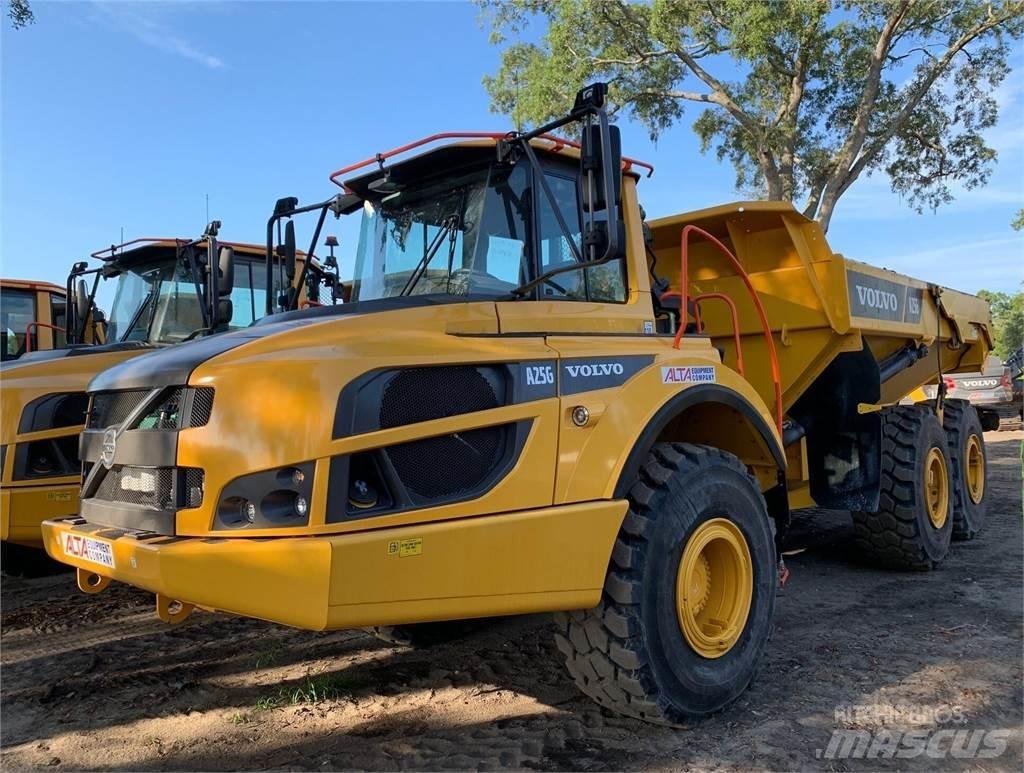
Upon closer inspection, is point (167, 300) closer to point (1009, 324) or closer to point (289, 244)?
point (289, 244)

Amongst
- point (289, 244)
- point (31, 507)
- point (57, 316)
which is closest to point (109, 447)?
point (289, 244)

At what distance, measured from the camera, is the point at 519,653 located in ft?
14.6

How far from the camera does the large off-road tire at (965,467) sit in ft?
23.1

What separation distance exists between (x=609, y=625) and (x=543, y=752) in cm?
59

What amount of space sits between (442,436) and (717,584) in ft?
5.86

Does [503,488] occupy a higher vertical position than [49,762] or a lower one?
higher

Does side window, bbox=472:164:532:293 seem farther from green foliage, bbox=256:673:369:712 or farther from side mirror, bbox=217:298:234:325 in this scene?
side mirror, bbox=217:298:234:325

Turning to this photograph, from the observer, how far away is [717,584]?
12.7 ft

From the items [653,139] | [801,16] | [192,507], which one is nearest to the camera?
[192,507]

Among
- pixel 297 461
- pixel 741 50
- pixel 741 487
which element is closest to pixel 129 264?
pixel 297 461

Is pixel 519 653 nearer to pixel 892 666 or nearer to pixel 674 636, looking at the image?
pixel 674 636

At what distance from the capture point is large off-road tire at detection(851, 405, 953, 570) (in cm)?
602

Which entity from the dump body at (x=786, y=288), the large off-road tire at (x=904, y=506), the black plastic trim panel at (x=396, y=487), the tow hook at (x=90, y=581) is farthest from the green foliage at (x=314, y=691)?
the large off-road tire at (x=904, y=506)

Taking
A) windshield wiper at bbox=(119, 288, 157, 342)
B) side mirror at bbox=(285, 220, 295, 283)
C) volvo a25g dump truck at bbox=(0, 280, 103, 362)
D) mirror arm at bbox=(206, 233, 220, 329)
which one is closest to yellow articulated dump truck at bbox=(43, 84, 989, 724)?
side mirror at bbox=(285, 220, 295, 283)
